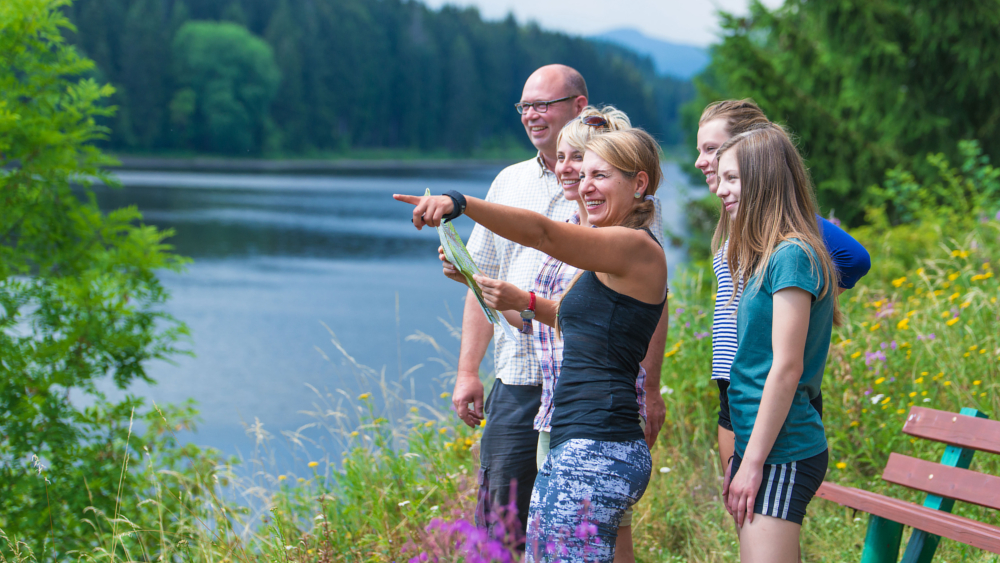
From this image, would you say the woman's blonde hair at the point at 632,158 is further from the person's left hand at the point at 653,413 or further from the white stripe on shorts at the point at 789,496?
the white stripe on shorts at the point at 789,496

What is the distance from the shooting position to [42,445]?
413 centimetres

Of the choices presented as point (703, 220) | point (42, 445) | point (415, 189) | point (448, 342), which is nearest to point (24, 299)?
point (42, 445)

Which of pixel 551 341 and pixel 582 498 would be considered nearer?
pixel 582 498

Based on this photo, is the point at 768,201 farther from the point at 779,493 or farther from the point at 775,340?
the point at 779,493

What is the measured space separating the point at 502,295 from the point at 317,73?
60.5 meters

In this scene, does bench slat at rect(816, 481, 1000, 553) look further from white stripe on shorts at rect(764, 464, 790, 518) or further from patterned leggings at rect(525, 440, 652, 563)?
patterned leggings at rect(525, 440, 652, 563)

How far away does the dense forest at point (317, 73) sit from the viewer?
1896 inches

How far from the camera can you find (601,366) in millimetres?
1803

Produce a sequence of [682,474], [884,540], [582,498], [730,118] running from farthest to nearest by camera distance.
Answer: [682,474] < [884,540] < [730,118] < [582,498]

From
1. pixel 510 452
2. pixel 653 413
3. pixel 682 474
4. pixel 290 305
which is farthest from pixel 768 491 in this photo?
pixel 290 305

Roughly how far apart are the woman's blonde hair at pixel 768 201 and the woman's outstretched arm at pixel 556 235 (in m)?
0.26

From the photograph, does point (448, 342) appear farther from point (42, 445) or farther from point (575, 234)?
point (575, 234)

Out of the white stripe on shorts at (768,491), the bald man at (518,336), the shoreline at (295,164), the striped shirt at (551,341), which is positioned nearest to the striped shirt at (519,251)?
the bald man at (518,336)

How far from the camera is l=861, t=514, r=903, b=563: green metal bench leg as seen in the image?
232cm
